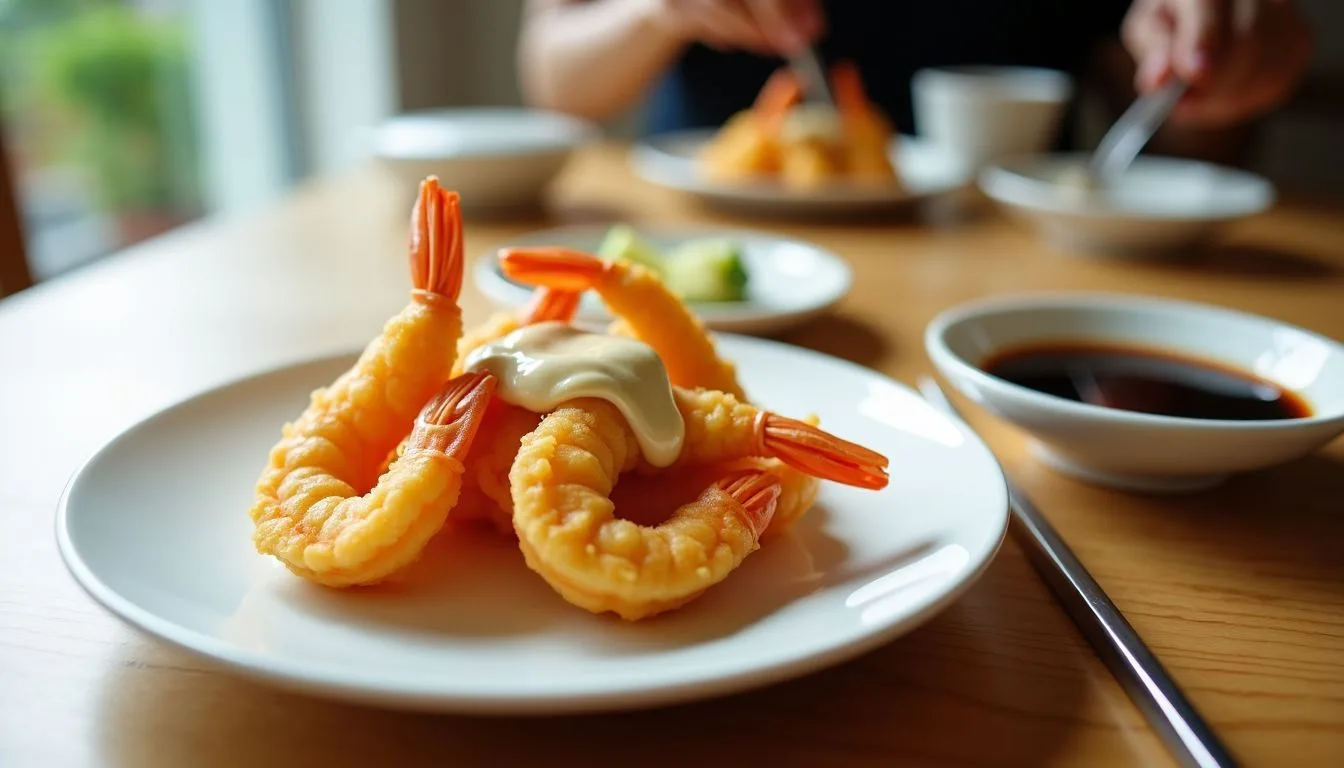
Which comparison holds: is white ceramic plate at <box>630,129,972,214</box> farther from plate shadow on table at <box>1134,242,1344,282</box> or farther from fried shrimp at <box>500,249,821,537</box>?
fried shrimp at <box>500,249,821,537</box>

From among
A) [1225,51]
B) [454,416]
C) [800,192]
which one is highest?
→ [1225,51]

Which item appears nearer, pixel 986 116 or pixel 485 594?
pixel 485 594

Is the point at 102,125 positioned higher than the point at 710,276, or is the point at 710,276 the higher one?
the point at 710,276

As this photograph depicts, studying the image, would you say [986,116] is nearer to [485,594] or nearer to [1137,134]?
[1137,134]

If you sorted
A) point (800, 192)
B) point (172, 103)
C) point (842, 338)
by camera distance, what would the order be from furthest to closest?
point (172, 103), point (800, 192), point (842, 338)

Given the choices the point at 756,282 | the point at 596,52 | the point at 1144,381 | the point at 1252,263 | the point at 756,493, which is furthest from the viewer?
the point at 596,52

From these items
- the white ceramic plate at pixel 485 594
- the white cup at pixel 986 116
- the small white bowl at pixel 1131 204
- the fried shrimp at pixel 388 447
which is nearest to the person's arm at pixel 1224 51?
the small white bowl at pixel 1131 204

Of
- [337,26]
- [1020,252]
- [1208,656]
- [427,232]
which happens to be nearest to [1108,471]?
[1208,656]

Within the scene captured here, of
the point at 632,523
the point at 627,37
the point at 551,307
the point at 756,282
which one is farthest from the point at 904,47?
the point at 632,523

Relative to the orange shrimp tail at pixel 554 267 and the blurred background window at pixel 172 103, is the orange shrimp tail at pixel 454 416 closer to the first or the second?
the orange shrimp tail at pixel 554 267
